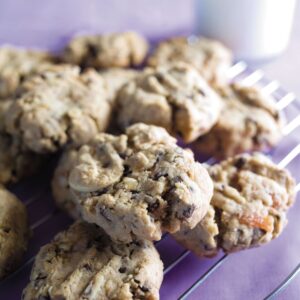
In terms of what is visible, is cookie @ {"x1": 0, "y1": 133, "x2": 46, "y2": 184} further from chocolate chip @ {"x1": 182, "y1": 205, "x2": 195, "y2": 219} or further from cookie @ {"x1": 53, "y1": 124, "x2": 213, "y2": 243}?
chocolate chip @ {"x1": 182, "y1": 205, "x2": 195, "y2": 219}

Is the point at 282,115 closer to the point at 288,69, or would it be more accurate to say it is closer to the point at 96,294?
the point at 288,69

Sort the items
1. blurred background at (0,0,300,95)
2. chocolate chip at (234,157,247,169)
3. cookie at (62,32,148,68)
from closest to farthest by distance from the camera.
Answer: chocolate chip at (234,157,247,169), cookie at (62,32,148,68), blurred background at (0,0,300,95)

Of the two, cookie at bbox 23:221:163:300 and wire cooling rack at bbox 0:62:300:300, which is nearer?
Result: cookie at bbox 23:221:163:300

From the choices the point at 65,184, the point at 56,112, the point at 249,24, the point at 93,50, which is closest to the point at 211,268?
the point at 65,184

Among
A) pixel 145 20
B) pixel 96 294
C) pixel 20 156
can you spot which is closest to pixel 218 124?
pixel 20 156

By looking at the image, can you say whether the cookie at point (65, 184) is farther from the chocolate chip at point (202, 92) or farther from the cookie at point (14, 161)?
the chocolate chip at point (202, 92)

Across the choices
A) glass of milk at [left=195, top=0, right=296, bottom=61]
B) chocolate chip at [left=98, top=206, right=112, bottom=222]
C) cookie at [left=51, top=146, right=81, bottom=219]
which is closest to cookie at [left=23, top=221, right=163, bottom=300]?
chocolate chip at [left=98, top=206, right=112, bottom=222]

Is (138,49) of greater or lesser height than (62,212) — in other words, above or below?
above
